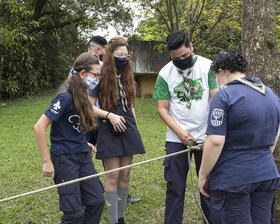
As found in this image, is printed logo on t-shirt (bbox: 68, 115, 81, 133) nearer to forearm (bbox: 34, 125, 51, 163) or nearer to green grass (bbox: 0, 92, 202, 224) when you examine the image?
forearm (bbox: 34, 125, 51, 163)

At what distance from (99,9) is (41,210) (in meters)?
11.7

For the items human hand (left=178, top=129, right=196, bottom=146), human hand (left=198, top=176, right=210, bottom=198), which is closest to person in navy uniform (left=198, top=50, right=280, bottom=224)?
human hand (left=198, top=176, right=210, bottom=198)

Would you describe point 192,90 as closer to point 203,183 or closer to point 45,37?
point 203,183

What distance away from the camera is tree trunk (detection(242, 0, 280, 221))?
2861 millimetres

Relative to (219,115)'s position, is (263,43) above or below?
above

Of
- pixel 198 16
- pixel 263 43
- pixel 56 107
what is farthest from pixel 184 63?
pixel 198 16

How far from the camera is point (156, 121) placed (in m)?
9.34

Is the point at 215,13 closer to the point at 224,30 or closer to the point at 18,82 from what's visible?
Answer: the point at 224,30

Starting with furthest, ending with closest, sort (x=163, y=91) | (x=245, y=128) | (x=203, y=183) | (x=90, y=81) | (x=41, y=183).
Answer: (x=41, y=183) → (x=163, y=91) → (x=90, y=81) → (x=203, y=183) → (x=245, y=128)

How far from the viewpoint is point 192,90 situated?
9.04ft

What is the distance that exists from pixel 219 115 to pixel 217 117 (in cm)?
2

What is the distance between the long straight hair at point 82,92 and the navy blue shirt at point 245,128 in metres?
0.97

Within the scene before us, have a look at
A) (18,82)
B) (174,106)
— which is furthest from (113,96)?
(18,82)

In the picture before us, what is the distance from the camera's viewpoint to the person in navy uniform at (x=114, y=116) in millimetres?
2895
